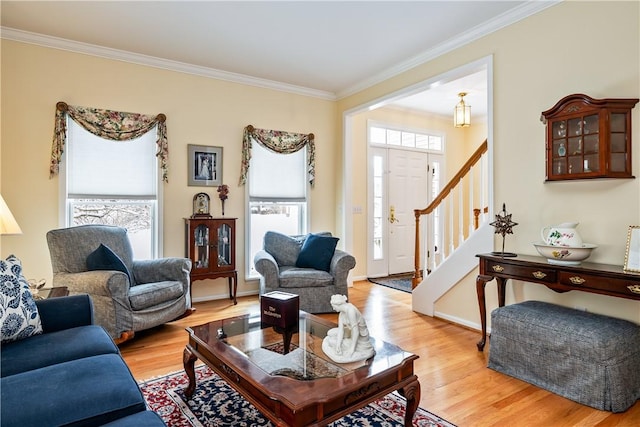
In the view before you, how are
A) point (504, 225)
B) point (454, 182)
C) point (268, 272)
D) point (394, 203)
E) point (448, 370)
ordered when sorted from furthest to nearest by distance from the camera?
point (394, 203)
point (454, 182)
point (268, 272)
point (504, 225)
point (448, 370)

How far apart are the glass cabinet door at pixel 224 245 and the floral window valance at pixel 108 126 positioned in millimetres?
837

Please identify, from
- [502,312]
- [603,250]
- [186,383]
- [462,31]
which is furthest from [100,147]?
[603,250]

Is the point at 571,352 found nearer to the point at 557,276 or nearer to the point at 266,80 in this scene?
the point at 557,276

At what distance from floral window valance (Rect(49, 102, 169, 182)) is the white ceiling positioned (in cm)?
61

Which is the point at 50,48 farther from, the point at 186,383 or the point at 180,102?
the point at 186,383

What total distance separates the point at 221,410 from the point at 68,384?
2.95 feet

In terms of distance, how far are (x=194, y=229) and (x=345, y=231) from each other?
6.80ft

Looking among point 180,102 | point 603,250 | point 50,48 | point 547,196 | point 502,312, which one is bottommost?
point 502,312

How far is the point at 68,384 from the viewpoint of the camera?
1.39 metres

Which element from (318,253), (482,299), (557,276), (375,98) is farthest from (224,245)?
(557,276)

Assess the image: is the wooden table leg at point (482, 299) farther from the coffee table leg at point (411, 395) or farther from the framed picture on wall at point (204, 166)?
the framed picture on wall at point (204, 166)

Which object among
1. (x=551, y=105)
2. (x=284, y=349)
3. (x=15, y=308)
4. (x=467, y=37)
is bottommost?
(x=284, y=349)

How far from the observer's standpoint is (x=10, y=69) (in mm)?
3434

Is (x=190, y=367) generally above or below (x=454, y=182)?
below
